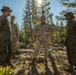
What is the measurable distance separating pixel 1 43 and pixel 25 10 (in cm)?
5617

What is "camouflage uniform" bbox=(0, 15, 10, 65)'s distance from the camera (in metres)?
8.80

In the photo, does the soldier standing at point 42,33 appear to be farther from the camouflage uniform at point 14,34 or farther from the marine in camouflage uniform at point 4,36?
the camouflage uniform at point 14,34

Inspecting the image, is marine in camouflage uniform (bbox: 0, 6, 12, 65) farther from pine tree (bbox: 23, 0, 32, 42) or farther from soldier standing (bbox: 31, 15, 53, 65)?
pine tree (bbox: 23, 0, 32, 42)

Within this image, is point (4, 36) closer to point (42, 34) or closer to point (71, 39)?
point (42, 34)

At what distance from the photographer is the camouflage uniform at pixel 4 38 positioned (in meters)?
8.80

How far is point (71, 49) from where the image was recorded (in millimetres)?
8867

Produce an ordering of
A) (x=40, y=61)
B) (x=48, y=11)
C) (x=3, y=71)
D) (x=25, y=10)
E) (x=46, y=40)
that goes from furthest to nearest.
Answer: (x=25, y=10)
(x=48, y=11)
(x=40, y=61)
(x=46, y=40)
(x=3, y=71)

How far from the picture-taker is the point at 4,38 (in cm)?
890

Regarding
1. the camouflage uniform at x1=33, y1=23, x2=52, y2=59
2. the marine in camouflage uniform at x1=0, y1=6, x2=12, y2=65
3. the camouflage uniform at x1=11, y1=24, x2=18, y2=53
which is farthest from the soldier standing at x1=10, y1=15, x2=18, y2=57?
the marine in camouflage uniform at x1=0, y1=6, x2=12, y2=65

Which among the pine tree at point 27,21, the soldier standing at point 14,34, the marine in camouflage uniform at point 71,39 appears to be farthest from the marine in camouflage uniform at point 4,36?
the pine tree at point 27,21

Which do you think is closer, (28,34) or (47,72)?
(47,72)

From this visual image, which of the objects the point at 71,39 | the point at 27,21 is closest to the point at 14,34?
the point at 71,39

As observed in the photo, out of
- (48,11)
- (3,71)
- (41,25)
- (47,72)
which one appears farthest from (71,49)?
(48,11)

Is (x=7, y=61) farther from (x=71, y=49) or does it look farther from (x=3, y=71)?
(x=3, y=71)
